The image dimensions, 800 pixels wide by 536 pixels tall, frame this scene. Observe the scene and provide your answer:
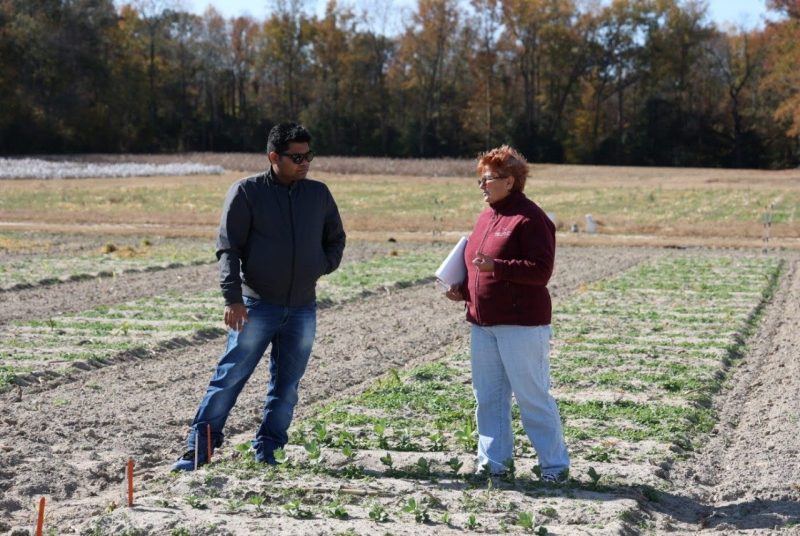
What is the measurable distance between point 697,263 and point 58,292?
12.4 metres

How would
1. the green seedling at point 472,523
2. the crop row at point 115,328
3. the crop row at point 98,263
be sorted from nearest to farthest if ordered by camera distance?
the green seedling at point 472,523, the crop row at point 115,328, the crop row at point 98,263

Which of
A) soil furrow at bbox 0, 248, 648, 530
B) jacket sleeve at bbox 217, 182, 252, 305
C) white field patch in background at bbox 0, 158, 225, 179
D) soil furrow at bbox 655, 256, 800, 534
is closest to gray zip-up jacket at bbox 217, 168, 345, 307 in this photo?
jacket sleeve at bbox 217, 182, 252, 305

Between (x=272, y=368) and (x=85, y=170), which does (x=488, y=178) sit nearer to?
(x=272, y=368)

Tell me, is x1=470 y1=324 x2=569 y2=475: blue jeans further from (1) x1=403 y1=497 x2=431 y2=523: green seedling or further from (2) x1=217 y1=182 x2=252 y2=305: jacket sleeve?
(2) x1=217 y1=182 x2=252 y2=305: jacket sleeve

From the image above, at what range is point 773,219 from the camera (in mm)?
35062

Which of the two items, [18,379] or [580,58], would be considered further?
[580,58]

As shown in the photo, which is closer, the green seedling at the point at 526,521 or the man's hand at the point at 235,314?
the green seedling at the point at 526,521

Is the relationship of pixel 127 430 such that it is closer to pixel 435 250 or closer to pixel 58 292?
pixel 58 292

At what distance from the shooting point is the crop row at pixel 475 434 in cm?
662

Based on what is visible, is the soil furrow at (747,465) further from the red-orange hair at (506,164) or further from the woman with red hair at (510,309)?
the red-orange hair at (506,164)

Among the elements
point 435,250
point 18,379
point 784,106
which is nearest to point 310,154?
point 18,379

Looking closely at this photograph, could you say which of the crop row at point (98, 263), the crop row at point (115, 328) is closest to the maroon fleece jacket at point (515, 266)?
the crop row at point (115, 328)

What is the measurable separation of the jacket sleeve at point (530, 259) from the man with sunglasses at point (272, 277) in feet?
4.03

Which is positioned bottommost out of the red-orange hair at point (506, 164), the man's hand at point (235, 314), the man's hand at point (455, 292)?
the man's hand at point (235, 314)
